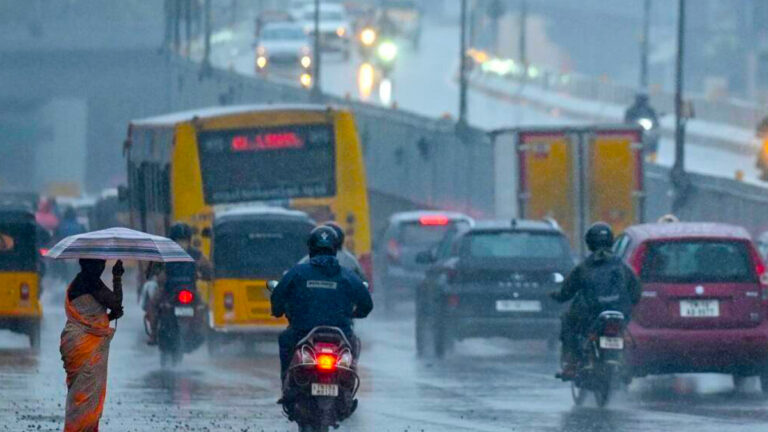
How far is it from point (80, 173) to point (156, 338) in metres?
86.8

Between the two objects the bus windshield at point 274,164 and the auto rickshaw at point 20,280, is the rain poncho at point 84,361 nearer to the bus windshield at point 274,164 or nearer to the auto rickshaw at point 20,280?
the auto rickshaw at point 20,280

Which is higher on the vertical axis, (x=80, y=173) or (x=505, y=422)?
(x=505, y=422)

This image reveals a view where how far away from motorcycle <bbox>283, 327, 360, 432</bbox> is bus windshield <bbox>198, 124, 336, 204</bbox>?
650 inches

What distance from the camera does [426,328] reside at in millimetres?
25031

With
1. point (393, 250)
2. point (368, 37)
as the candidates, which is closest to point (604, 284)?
point (393, 250)

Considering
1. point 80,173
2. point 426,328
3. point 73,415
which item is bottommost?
point 80,173

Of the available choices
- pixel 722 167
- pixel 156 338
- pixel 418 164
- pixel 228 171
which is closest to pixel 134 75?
pixel 722 167

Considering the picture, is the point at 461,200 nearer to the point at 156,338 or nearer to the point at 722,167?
the point at 722,167

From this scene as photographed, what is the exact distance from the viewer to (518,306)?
23750mm

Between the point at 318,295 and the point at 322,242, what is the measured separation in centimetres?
32

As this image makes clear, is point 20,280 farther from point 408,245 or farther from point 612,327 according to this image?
point 612,327

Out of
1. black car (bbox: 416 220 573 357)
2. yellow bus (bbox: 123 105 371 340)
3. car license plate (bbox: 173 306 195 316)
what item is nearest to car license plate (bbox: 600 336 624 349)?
black car (bbox: 416 220 573 357)

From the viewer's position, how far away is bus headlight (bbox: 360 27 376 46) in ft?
326

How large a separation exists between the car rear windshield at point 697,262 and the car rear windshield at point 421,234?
48.1ft
